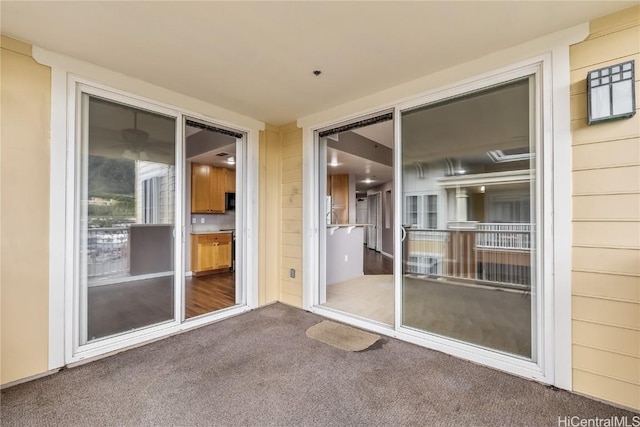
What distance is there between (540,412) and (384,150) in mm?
4920

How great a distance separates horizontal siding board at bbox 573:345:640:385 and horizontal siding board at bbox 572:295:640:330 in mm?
197

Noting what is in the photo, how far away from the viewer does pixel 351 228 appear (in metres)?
5.23

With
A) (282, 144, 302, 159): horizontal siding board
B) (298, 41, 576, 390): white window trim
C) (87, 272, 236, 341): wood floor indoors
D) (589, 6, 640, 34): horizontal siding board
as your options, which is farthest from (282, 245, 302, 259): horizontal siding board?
(589, 6, 640, 34): horizontal siding board

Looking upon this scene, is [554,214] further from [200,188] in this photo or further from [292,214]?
[200,188]

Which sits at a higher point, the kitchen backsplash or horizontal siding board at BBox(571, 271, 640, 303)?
the kitchen backsplash

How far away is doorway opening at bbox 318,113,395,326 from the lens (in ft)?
11.7

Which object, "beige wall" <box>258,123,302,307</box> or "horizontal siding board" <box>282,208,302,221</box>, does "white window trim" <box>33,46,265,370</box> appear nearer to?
"beige wall" <box>258,123,302,307</box>

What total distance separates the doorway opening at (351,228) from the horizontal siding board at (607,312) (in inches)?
61.7

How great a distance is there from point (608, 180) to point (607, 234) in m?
0.35

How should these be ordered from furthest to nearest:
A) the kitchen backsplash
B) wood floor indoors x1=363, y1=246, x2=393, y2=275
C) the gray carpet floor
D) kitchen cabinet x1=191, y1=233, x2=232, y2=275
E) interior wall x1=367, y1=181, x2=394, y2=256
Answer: interior wall x1=367, y1=181, x2=394, y2=256
wood floor indoors x1=363, y1=246, x2=393, y2=275
the kitchen backsplash
kitchen cabinet x1=191, y1=233, x2=232, y2=275
the gray carpet floor

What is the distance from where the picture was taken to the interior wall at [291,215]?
363 cm

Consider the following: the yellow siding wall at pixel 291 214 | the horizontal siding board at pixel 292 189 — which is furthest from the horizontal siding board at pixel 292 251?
the horizontal siding board at pixel 292 189

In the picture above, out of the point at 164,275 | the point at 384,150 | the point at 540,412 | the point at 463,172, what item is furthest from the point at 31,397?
the point at 384,150

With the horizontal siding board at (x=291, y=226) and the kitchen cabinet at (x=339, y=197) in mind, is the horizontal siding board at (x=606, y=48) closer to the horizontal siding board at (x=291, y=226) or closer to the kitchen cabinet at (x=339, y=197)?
the horizontal siding board at (x=291, y=226)
